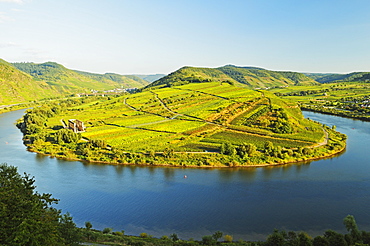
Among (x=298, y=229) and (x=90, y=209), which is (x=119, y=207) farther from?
(x=298, y=229)

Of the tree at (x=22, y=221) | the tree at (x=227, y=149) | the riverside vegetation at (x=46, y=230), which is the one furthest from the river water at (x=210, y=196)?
the tree at (x=22, y=221)

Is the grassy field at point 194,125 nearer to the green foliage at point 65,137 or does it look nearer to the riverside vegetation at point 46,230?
the green foliage at point 65,137

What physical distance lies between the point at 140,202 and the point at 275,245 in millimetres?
23455

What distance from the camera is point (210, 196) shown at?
46.8m

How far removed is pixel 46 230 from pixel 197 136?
6078 cm

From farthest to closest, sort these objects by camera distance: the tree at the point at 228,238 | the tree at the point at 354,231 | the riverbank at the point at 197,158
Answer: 1. the riverbank at the point at 197,158
2. the tree at the point at 228,238
3. the tree at the point at 354,231

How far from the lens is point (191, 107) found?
381 ft

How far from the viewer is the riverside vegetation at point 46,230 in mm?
18422

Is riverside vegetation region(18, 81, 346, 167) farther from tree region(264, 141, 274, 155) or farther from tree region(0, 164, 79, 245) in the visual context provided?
tree region(0, 164, 79, 245)

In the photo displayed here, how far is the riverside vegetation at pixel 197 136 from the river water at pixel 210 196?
3.60 m

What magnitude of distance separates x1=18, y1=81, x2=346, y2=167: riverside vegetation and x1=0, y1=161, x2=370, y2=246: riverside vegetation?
28.5m

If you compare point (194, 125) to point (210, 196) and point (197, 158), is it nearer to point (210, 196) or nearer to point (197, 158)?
point (197, 158)

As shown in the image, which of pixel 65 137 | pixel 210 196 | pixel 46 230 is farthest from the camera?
pixel 65 137

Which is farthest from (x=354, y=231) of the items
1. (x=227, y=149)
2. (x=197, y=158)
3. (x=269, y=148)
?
(x=197, y=158)
